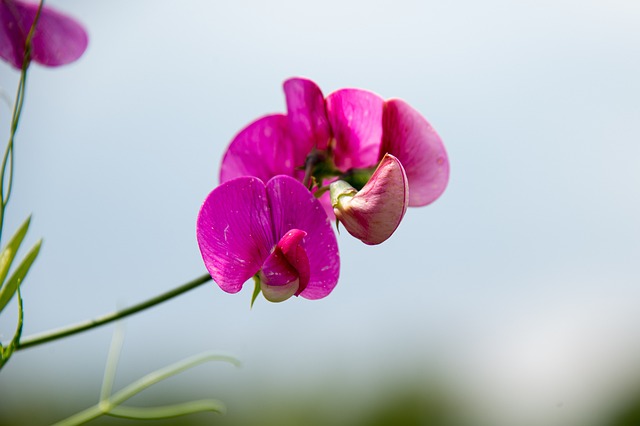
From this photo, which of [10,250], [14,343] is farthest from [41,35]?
[14,343]

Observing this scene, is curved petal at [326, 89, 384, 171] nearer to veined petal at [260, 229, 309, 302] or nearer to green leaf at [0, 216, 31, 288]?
veined petal at [260, 229, 309, 302]

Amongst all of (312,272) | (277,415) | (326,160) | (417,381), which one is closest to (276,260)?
(312,272)

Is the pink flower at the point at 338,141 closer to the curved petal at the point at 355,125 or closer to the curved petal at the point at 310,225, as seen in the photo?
the curved petal at the point at 355,125

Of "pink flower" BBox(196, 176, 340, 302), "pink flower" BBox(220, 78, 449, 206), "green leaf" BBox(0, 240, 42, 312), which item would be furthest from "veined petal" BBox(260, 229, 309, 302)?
"green leaf" BBox(0, 240, 42, 312)

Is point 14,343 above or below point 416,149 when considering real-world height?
below

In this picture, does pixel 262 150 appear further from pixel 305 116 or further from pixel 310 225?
pixel 310 225

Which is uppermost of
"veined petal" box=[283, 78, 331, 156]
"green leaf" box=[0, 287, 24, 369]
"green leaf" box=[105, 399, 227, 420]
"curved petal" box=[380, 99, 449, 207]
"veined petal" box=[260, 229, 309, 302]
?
"veined petal" box=[283, 78, 331, 156]
